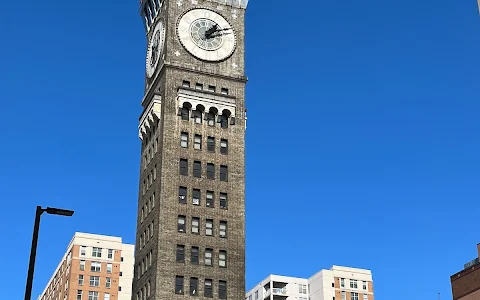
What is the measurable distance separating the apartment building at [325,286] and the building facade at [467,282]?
216 ft

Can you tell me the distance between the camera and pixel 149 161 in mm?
96562

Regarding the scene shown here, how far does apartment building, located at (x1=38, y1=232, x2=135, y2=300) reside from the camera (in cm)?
15075

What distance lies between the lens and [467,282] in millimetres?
97562

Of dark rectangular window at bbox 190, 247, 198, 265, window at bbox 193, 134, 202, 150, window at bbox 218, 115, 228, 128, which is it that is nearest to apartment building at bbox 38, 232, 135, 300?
window at bbox 218, 115, 228, 128

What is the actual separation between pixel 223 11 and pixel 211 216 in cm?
2891

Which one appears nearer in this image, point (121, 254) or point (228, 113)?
point (228, 113)

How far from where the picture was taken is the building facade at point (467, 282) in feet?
313

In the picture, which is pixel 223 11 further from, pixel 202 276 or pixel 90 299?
pixel 90 299

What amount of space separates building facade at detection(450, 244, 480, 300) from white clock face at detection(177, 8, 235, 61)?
4159 cm

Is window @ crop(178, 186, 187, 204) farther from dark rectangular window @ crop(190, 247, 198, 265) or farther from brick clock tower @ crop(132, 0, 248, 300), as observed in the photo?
dark rectangular window @ crop(190, 247, 198, 265)

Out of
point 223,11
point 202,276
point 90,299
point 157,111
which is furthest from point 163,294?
point 90,299

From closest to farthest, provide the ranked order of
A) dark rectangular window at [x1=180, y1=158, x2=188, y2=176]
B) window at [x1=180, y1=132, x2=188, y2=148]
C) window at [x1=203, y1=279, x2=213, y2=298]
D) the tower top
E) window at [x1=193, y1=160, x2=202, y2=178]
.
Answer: window at [x1=203, y1=279, x2=213, y2=298] < dark rectangular window at [x1=180, y1=158, x2=188, y2=176] < window at [x1=193, y1=160, x2=202, y2=178] < window at [x1=180, y1=132, x2=188, y2=148] < the tower top

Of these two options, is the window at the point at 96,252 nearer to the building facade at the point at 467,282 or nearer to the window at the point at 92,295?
the window at the point at 92,295

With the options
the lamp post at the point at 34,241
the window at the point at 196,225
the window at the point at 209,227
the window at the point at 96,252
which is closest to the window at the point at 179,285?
the window at the point at 196,225
